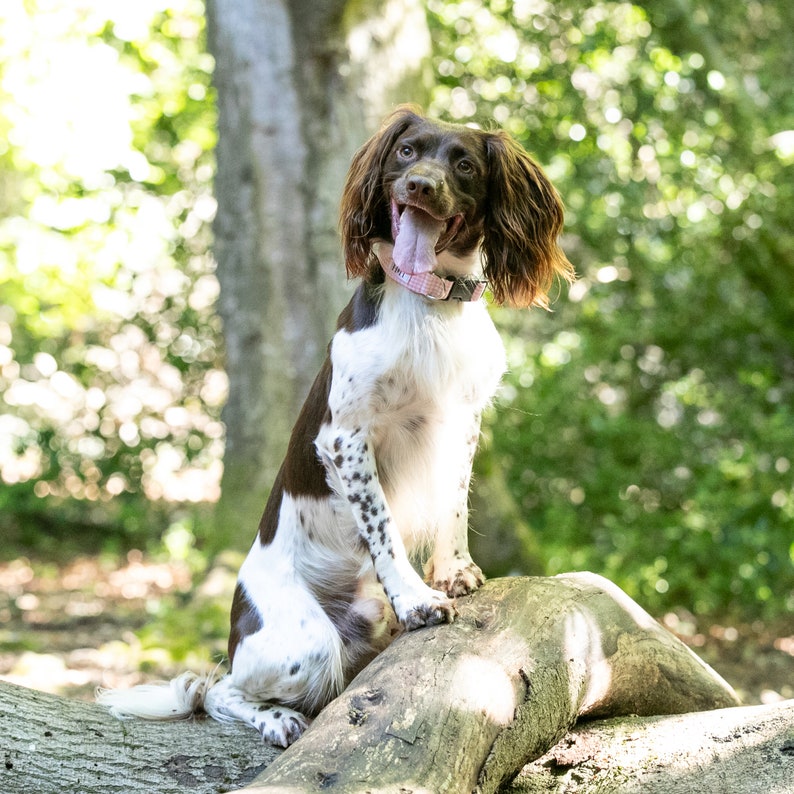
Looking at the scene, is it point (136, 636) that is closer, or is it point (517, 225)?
point (517, 225)

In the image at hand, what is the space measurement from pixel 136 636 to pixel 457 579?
3331 mm

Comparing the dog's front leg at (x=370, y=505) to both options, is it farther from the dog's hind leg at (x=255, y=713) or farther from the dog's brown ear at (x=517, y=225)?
the dog's brown ear at (x=517, y=225)

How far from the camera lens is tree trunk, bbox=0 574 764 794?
2.36m

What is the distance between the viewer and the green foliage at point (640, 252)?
22.3 feet

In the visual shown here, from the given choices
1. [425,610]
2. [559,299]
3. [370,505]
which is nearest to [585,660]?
[425,610]

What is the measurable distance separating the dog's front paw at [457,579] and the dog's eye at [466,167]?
119cm

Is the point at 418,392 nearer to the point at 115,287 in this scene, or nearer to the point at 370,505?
the point at 370,505

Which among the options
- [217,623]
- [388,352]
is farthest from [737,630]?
[388,352]

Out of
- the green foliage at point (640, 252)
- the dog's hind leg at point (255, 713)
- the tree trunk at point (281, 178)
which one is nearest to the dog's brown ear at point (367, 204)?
the dog's hind leg at point (255, 713)

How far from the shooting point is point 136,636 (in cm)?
588

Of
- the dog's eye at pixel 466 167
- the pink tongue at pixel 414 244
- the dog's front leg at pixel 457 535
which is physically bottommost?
the dog's front leg at pixel 457 535

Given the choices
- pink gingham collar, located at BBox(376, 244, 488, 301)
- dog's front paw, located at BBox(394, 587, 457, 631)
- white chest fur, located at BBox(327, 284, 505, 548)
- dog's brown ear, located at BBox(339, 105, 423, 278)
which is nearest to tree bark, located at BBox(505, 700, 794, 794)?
dog's front paw, located at BBox(394, 587, 457, 631)

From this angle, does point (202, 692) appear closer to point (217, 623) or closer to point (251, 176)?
point (217, 623)

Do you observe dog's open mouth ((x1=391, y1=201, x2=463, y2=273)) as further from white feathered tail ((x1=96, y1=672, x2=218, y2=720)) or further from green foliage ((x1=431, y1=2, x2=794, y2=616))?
green foliage ((x1=431, y1=2, x2=794, y2=616))
